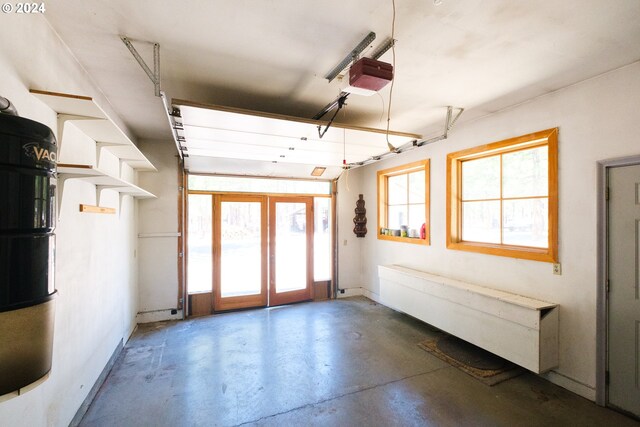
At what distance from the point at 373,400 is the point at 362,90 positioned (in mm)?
2604

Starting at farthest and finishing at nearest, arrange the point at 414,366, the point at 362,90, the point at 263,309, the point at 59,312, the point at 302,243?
the point at 302,243
the point at 263,309
the point at 414,366
the point at 362,90
the point at 59,312

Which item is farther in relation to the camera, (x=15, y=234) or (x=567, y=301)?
(x=567, y=301)

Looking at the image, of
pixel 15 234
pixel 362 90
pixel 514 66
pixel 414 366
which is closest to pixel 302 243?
pixel 414 366

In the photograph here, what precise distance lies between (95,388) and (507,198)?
15.2 ft

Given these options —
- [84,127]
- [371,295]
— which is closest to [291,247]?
[371,295]

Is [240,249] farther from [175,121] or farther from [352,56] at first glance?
[352,56]

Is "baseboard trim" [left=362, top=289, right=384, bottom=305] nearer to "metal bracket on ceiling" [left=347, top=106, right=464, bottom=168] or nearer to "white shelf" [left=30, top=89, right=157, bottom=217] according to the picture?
"metal bracket on ceiling" [left=347, top=106, right=464, bottom=168]

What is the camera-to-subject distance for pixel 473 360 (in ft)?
10.1

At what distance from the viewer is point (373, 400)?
2.42m

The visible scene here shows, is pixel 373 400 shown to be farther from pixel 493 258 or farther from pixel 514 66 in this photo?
pixel 514 66

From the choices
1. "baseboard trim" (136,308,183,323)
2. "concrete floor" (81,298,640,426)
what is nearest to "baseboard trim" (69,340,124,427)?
"concrete floor" (81,298,640,426)

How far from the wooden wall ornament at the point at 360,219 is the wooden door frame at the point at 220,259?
179 cm

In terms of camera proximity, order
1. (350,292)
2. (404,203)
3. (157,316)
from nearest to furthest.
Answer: (157,316) → (404,203) → (350,292)

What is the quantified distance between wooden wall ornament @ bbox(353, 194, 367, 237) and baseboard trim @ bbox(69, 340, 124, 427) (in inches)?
160
